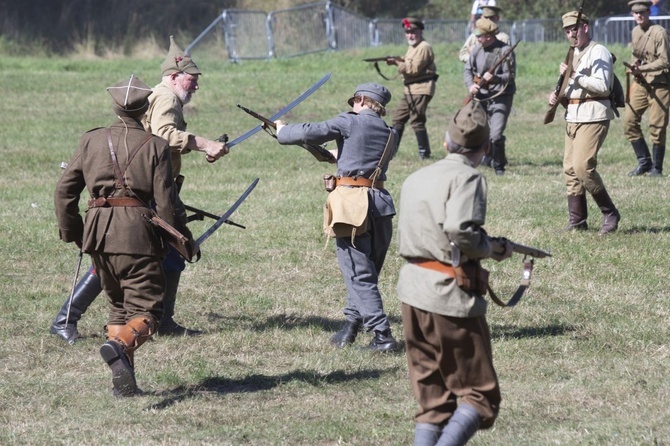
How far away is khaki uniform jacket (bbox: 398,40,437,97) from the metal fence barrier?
13507 millimetres

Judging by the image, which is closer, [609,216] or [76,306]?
[76,306]

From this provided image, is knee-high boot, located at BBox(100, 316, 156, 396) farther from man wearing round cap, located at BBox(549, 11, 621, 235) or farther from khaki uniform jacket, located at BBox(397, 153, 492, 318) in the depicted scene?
man wearing round cap, located at BBox(549, 11, 621, 235)

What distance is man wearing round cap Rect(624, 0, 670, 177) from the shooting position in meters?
13.6

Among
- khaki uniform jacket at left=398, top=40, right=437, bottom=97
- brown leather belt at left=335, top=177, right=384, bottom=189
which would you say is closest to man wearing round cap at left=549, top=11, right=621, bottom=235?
brown leather belt at left=335, top=177, right=384, bottom=189

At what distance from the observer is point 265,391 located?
22.0 ft

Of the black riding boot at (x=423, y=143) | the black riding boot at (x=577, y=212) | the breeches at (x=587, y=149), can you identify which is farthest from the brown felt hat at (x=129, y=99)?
the black riding boot at (x=423, y=143)

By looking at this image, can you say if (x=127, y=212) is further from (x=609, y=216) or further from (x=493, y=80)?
(x=493, y=80)

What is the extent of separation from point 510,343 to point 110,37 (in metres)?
30.4

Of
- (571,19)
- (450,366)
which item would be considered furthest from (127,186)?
(571,19)

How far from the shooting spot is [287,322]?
8.34 metres

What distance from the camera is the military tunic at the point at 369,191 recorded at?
282 inches

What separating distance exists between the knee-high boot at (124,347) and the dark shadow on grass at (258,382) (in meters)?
0.28

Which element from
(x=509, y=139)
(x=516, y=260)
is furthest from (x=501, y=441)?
(x=509, y=139)

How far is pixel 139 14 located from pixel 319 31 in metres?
10.7
